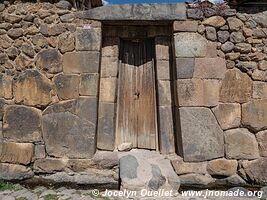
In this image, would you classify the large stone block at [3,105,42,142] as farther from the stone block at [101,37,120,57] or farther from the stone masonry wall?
the stone masonry wall

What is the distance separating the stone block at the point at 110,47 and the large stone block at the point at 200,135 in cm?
134

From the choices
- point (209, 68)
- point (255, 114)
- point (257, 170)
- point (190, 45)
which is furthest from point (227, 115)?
point (190, 45)

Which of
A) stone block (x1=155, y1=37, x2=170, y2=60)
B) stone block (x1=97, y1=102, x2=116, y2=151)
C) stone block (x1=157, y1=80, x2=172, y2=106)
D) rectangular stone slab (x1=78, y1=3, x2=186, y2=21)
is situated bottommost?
stone block (x1=97, y1=102, x2=116, y2=151)

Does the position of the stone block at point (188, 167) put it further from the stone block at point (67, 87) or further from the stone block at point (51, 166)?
the stone block at point (67, 87)

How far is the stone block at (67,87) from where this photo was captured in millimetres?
4281

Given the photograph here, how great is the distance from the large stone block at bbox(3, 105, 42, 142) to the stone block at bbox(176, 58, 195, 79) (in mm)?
2136

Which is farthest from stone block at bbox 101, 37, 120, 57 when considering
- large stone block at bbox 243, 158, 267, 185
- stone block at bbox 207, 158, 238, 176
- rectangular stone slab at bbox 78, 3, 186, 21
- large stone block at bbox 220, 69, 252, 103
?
large stone block at bbox 243, 158, 267, 185

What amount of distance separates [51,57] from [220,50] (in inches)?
97.8

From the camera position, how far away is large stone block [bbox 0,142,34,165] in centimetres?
423

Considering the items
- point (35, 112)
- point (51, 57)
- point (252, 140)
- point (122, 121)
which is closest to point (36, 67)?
point (51, 57)

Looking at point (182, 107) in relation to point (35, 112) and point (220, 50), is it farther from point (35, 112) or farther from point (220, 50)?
point (35, 112)

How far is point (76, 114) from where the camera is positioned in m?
4.26

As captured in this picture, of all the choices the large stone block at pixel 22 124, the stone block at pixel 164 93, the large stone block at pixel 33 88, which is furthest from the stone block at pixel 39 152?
the stone block at pixel 164 93

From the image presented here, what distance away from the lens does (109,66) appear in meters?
4.53
